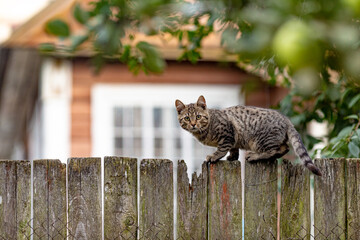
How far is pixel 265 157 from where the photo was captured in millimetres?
3252

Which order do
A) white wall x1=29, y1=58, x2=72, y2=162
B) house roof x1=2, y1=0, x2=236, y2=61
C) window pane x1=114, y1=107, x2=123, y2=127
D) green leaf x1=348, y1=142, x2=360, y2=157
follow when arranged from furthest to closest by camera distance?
window pane x1=114, y1=107, x2=123, y2=127, white wall x1=29, y1=58, x2=72, y2=162, house roof x1=2, y1=0, x2=236, y2=61, green leaf x1=348, y1=142, x2=360, y2=157

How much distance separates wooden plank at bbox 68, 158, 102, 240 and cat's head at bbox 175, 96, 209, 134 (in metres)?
0.67

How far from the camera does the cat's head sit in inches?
140

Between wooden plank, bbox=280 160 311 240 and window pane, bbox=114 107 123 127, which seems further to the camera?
window pane, bbox=114 107 123 127

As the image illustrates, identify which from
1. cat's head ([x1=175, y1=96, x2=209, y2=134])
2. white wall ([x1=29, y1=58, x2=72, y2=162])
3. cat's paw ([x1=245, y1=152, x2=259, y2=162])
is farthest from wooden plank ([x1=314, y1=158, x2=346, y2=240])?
white wall ([x1=29, y1=58, x2=72, y2=162])

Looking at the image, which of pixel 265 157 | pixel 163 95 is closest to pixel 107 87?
pixel 163 95

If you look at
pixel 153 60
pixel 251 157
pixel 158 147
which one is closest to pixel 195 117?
pixel 251 157

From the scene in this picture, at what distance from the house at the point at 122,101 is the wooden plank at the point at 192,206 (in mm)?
5462

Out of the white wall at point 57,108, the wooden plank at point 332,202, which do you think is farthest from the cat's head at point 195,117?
the white wall at point 57,108

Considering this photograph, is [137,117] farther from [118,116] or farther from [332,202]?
[332,202]

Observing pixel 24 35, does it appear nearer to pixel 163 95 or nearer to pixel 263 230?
pixel 163 95

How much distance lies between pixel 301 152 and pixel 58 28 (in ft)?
7.47

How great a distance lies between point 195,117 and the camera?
3.56 meters

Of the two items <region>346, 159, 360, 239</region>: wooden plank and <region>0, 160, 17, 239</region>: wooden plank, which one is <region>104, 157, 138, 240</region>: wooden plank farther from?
<region>346, 159, 360, 239</region>: wooden plank
